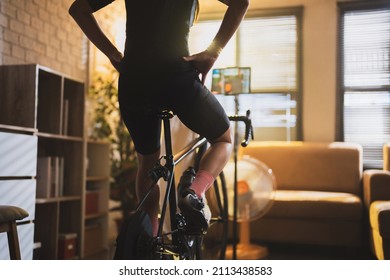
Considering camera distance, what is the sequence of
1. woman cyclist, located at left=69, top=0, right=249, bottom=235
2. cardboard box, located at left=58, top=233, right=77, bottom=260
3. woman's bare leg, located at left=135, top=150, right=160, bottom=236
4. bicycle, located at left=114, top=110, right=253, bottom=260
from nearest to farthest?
bicycle, located at left=114, top=110, right=253, bottom=260 → woman cyclist, located at left=69, top=0, right=249, bottom=235 → woman's bare leg, located at left=135, top=150, right=160, bottom=236 → cardboard box, located at left=58, top=233, right=77, bottom=260

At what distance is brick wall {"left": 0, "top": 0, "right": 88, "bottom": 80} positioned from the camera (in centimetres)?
244

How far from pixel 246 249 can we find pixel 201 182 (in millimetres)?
1809

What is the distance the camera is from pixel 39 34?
2730 millimetres

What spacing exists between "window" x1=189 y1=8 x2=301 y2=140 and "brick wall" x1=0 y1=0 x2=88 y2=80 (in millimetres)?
1348

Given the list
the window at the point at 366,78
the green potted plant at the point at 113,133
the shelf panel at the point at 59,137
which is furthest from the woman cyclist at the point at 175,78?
the window at the point at 366,78

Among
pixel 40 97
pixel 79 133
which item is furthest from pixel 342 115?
pixel 40 97

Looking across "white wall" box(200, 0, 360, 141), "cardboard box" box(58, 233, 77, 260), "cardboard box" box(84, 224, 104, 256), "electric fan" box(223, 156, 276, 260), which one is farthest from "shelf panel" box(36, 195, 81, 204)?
"white wall" box(200, 0, 360, 141)

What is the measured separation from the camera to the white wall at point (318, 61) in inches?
157

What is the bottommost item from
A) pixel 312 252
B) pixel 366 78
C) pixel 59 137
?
pixel 312 252

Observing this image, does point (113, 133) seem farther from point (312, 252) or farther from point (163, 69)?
point (163, 69)

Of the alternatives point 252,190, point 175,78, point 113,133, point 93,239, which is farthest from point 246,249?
point 175,78

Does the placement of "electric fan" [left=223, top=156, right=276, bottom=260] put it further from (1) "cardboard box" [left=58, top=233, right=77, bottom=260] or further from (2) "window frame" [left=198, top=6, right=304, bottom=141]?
(2) "window frame" [left=198, top=6, right=304, bottom=141]
